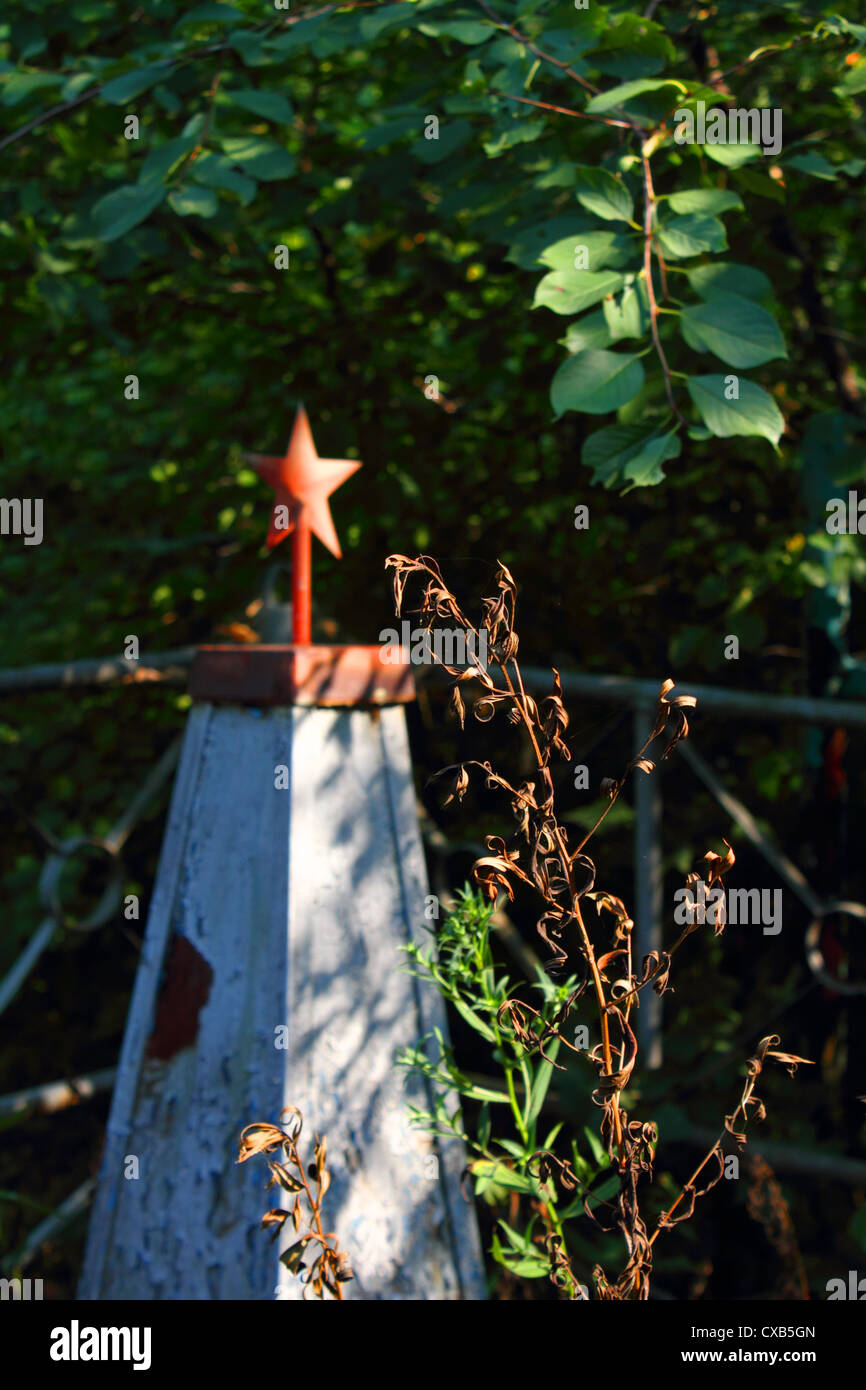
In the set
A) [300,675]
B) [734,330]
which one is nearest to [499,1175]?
[300,675]

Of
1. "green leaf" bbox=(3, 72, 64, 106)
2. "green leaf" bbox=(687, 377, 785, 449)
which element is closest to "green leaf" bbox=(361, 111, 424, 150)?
"green leaf" bbox=(3, 72, 64, 106)

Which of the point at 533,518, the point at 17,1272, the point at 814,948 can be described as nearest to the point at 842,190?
the point at 533,518

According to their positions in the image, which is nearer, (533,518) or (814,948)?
(814,948)

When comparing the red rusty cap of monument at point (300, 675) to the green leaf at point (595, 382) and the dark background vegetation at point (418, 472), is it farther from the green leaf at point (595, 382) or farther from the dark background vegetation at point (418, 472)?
the dark background vegetation at point (418, 472)

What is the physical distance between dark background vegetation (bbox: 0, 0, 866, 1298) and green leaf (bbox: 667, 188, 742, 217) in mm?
201

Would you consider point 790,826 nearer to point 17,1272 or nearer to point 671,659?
point 671,659

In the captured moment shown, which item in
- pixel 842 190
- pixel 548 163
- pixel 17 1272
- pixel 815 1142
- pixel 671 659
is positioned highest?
pixel 842 190

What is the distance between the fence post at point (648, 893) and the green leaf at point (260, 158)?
1.07 metres

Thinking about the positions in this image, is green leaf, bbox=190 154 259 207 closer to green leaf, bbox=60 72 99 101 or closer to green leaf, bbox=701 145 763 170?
green leaf, bbox=60 72 99 101

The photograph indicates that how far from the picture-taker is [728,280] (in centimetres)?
138

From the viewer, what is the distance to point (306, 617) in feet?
4.71
